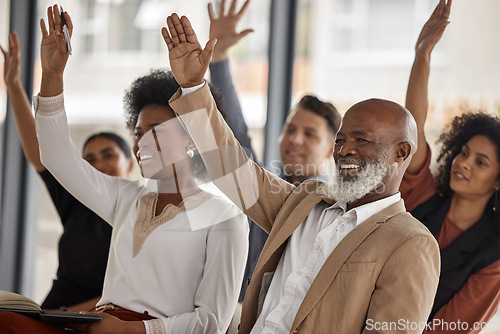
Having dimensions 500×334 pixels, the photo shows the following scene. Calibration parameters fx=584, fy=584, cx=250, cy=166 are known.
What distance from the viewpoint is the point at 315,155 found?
95.1 inches

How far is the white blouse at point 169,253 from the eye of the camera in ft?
5.68

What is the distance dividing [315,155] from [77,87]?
1.74 meters

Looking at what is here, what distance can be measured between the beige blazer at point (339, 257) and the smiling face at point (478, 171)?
0.37 m

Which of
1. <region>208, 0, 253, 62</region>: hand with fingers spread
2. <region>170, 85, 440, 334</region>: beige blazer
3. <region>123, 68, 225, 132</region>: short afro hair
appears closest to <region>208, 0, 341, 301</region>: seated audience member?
<region>208, 0, 253, 62</region>: hand with fingers spread

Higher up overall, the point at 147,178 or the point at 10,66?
the point at 10,66

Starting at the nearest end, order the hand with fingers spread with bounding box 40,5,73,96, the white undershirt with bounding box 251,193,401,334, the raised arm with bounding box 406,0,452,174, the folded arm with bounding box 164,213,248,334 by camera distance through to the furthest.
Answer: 1. the white undershirt with bounding box 251,193,401,334
2. the folded arm with bounding box 164,213,248,334
3. the hand with fingers spread with bounding box 40,5,73,96
4. the raised arm with bounding box 406,0,452,174

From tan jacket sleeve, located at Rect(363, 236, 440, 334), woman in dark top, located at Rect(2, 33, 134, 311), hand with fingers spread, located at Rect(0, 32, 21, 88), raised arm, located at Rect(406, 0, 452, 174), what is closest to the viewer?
tan jacket sleeve, located at Rect(363, 236, 440, 334)

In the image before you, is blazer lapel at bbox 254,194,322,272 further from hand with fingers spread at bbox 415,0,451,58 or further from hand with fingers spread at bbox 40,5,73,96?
hand with fingers spread at bbox 40,5,73,96

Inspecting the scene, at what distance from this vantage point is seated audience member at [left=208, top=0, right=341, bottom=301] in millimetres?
2299

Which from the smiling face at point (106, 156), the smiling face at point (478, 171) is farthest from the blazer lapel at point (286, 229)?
the smiling face at point (106, 156)

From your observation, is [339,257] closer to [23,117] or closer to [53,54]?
[53,54]

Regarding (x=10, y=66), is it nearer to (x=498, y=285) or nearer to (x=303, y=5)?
(x=303, y=5)

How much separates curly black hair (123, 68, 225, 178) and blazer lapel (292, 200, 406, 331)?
641 mm

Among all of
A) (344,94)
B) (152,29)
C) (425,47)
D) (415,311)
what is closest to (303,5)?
(344,94)
